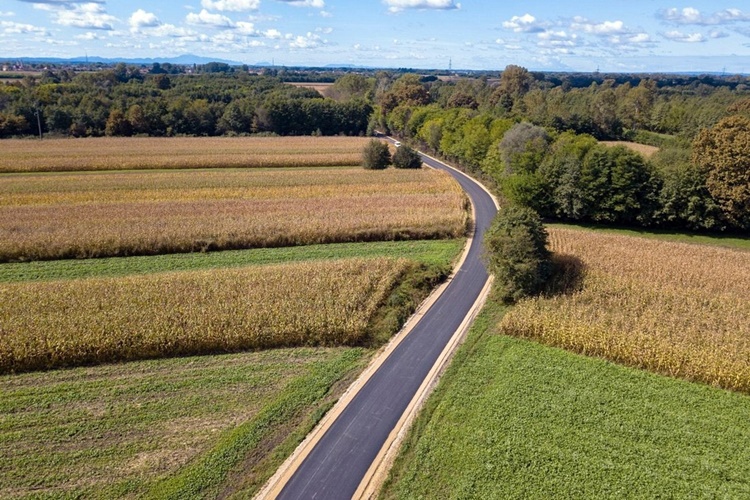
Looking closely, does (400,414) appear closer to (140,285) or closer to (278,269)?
(278,269)

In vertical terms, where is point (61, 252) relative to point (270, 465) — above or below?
above

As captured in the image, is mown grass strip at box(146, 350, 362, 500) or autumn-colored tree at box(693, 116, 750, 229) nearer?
mown grass strip at box(146, 350, 362, 500)

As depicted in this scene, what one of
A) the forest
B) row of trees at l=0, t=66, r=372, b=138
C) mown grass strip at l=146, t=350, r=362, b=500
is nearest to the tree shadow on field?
the forest

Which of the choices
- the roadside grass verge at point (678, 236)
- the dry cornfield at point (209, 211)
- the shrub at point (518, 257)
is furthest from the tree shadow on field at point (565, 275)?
the roadside grass verge at point (678, 236)

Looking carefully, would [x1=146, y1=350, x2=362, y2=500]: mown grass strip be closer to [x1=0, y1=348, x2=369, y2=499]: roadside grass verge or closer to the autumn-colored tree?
[x1=0, y1=348, x2=369, y2=499]: roadside grass verge

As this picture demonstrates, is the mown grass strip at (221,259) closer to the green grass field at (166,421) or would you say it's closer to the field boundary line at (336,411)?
the field boundary line at (336,411)

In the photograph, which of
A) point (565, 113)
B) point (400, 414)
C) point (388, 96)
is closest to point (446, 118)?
point (565, 113)
